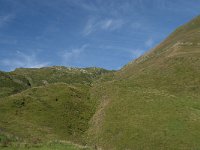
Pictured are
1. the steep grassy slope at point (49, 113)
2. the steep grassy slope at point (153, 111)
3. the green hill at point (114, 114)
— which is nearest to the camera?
the green hill at point (114, 114)

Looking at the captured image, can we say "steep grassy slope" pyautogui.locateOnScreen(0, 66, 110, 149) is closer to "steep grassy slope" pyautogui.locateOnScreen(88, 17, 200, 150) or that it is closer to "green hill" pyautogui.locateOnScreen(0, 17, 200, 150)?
"green hill" pyautogui.locateOnScreen(0, 17, 200, 150)

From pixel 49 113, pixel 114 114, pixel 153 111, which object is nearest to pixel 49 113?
pixel 49 113

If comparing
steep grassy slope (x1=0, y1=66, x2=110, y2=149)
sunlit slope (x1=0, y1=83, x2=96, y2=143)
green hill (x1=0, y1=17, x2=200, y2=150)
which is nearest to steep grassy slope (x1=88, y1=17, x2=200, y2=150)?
green hill (x1=0, y1=17, x2=200, y2=150)

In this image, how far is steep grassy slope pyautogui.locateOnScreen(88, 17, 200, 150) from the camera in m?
48.0

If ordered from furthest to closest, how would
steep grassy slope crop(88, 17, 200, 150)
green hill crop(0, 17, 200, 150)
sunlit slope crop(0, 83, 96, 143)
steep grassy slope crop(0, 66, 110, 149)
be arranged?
sunlit slope crop(0, 83, 96, 143) → steep grassy slope crop(0, 66, 110, 149) → steep grassy slope crop(88, 17, 200, 150) → green hill crop(0, 17, 200, 150)

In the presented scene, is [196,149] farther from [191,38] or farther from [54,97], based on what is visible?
[191,38]

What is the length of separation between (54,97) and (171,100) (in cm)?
2379

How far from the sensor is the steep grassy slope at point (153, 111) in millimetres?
48019

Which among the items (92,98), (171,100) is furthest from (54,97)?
(171,100)

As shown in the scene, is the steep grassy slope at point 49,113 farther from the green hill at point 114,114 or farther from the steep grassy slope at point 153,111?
the steep grassy slope at point 153,111

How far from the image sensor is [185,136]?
156ft

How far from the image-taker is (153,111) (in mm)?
57219

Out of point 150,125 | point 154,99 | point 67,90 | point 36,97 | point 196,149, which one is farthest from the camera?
point 67,90

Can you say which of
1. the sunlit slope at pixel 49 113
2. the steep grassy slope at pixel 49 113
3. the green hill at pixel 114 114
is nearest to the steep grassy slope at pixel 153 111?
the green hill at pixel 114 114
